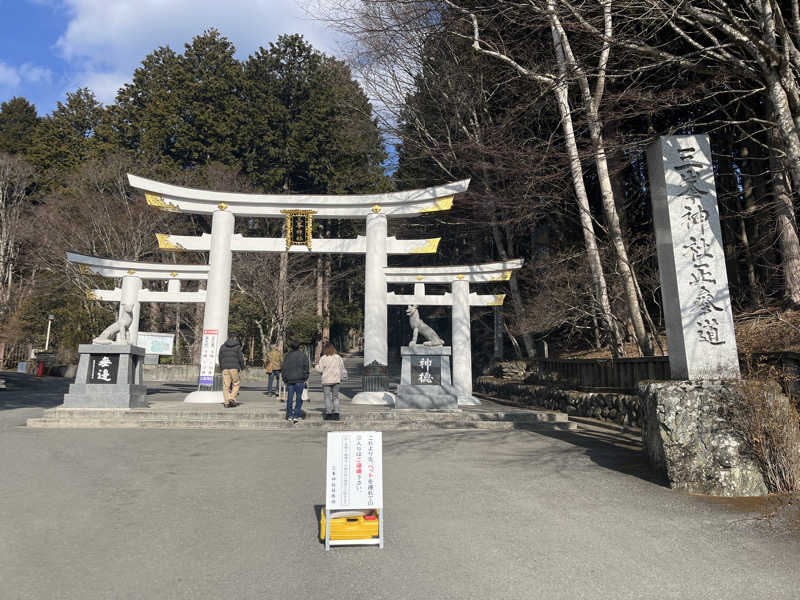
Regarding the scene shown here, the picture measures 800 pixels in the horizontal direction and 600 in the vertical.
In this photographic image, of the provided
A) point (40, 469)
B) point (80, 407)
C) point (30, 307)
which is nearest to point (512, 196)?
point (80, 407)

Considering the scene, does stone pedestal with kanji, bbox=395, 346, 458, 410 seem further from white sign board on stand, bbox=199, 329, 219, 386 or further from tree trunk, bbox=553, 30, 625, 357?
white sign board on stand, bbox=199, 329, 219, 386

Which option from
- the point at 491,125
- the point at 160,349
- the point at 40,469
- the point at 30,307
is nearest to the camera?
the point at 40,469

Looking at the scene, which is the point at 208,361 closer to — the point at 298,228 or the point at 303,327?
the point at 298,228

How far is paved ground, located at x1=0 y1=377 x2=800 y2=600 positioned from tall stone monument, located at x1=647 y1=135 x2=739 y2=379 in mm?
1647

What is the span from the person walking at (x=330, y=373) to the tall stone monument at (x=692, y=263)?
217 inches

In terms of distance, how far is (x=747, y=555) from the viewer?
3.69m

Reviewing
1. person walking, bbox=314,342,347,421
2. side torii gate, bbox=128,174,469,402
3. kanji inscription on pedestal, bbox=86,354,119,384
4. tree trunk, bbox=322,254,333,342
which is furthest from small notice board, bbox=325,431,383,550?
tree trunk, bbox=322,254,333,342

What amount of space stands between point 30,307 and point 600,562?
32454 mm

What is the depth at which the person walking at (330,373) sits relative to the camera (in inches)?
364

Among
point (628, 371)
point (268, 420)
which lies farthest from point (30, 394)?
point (628, 371)

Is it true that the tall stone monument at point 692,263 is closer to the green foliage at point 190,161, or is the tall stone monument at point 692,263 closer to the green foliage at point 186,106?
the green foliage at point 190,161

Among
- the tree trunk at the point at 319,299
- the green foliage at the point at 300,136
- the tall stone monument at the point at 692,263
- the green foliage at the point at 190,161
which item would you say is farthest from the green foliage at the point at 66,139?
the tall stone monument at the point at 692,263

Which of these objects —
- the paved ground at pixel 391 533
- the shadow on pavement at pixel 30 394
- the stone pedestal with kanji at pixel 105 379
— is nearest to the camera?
the paved ground at pixel 391 533

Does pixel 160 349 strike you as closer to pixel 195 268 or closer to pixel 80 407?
pixel 195 268
